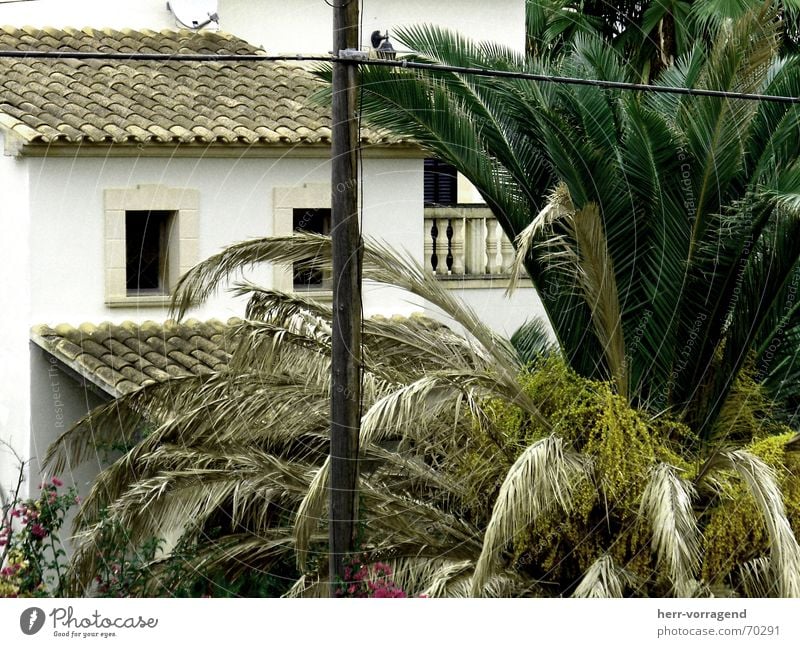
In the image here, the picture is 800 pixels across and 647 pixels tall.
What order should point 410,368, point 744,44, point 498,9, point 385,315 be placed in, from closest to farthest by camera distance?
point 744,44, point 410,368, point 385,315, point 498,9

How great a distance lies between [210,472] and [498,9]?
341 inches

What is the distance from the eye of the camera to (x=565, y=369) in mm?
8547

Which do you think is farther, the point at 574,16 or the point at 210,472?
the point at 574,16

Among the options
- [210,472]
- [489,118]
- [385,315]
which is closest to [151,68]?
[385,315]

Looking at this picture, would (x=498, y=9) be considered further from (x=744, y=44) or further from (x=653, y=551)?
(x=653, y=551)

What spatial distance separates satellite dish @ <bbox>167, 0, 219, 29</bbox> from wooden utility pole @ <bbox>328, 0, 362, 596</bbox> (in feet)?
20.3

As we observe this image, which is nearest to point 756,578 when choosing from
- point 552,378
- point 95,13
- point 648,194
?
point 552,378

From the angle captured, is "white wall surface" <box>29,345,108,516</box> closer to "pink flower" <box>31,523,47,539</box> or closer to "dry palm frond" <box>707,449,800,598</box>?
"pink flower" <box>31,523,47,539</box>

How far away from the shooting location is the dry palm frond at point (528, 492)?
22.9ft

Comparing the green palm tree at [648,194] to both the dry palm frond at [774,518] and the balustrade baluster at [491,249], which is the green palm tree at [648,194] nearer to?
the dry palm frond at [774,518]

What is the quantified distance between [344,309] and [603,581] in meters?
2.07

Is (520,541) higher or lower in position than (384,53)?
lower

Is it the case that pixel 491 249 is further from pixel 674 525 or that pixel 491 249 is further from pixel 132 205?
pixel 674 525

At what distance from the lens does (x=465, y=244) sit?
42.2 ft
